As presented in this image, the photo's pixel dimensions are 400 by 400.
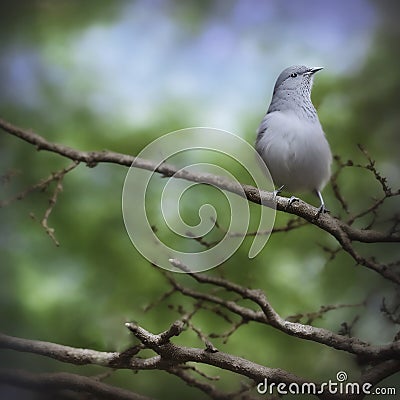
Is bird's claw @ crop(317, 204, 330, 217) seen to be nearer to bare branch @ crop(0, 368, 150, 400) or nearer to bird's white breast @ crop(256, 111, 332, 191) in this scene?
bird's white breast @ crop(256, 111, 332, 191)

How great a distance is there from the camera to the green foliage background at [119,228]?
80 cm

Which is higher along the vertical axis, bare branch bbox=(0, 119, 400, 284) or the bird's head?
the bird's head

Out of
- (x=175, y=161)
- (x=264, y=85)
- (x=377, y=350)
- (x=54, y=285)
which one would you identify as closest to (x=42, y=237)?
(x=54, y=285)

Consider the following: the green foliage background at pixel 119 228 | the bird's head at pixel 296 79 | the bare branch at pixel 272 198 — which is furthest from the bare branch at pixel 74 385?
the bird's head at pixel 296 79

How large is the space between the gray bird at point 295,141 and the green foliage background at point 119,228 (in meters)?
0.04

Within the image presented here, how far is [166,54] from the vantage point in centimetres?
86

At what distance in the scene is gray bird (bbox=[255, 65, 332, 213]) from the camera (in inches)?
27.5

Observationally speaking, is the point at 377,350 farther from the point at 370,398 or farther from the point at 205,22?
the point at 205,22

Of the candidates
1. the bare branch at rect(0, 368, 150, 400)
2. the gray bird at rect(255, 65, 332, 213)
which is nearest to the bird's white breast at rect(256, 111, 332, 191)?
the gray bird at rect(255, 65, 332, 213)

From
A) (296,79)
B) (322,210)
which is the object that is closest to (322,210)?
(322,210)

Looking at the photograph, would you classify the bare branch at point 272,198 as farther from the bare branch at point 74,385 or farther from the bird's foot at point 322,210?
the bare branch at point 74,385

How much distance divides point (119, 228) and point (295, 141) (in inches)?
11.3

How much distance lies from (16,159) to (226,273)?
340 mm

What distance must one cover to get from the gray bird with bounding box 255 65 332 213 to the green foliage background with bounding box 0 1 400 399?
44mm
